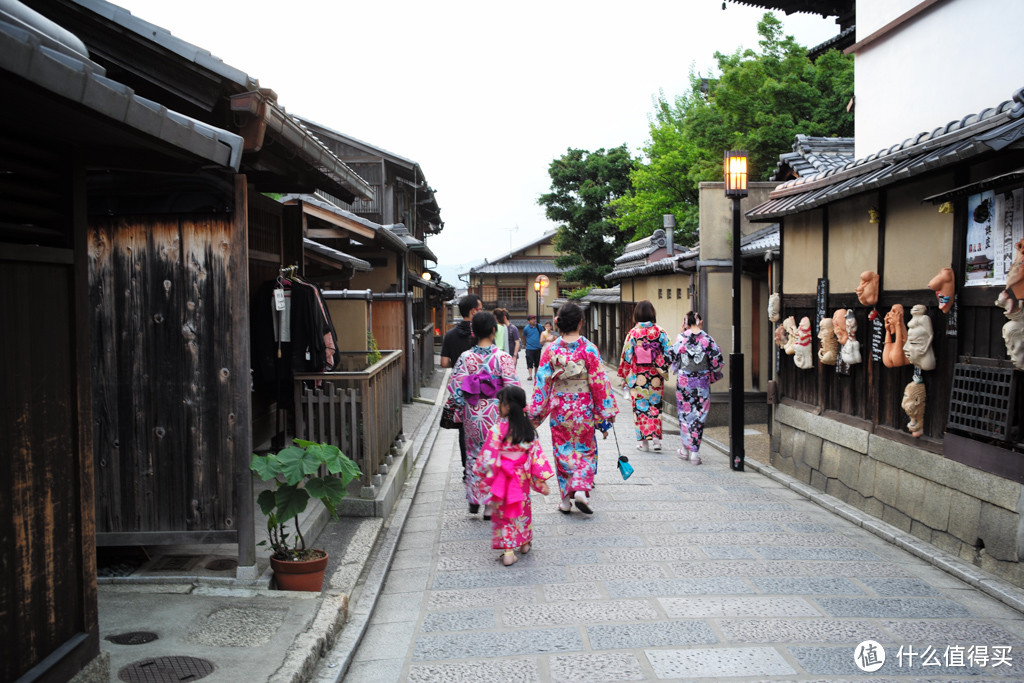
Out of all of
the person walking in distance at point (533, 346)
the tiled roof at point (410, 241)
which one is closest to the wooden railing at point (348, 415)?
the tiled roof at point (410, 241)

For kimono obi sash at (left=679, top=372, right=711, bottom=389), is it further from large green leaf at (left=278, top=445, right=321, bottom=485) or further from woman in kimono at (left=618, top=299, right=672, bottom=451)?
large green leaf at (left=278, top=445, right=321, bottom=485)

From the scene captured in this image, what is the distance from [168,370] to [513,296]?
54364 mm

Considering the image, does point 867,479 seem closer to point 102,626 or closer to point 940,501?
point 940,501

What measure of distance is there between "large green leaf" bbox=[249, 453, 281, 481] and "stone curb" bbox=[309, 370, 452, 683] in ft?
3.82

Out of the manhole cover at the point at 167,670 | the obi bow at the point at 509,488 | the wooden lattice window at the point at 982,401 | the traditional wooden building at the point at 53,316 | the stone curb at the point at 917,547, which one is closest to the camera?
the traditional wooden building at the point at 53,316

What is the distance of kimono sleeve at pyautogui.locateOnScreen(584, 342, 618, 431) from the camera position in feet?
28.7

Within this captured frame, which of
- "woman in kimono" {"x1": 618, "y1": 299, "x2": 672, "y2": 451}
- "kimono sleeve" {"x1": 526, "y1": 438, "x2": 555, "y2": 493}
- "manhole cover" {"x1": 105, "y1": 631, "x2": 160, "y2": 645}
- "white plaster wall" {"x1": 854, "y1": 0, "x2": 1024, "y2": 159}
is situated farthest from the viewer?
"woman in kimono" {"x1": 618, "y1": 299, "x2": 672, "y2": 451}

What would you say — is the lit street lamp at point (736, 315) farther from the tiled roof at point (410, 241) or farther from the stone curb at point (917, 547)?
the tiled roof at point (410, 241)

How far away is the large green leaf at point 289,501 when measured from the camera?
5570 mm

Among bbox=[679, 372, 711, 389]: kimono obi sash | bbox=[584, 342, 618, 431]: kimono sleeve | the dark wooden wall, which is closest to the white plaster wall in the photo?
bbox=[679, 372, 711, 389]: kimono obi sash

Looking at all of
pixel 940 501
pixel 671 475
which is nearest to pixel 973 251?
pixel 940 501

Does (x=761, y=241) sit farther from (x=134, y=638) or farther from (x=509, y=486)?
(x=134, y=638)

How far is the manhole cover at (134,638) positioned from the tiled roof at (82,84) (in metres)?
2.79

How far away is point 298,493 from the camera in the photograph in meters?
5.64
